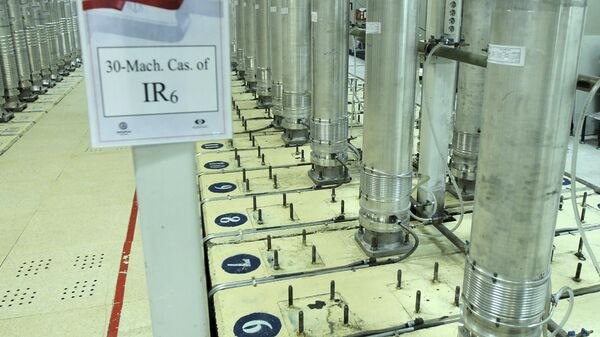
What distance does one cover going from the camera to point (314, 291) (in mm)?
2807

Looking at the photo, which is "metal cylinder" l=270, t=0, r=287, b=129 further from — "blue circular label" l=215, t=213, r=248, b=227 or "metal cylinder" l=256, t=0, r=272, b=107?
"blue circular label" l=215, t=213, r=248, b=227

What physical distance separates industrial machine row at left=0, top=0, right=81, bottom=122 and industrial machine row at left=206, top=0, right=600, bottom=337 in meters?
4.32

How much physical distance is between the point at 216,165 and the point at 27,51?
567 cm

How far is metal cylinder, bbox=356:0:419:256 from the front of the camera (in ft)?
9.31

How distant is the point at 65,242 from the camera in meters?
3.77

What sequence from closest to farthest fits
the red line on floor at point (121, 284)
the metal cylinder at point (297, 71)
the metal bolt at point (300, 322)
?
1. the metal bolt at point (300, 322)
2. the red line on floor at point (121, 284)
3. the metal cylinder at point (297, 71)

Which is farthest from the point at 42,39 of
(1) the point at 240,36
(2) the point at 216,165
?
(2) the point at 216,165

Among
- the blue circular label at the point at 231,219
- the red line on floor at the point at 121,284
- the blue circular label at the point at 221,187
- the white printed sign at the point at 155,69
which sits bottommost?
the red line on floor at the point at 121,284

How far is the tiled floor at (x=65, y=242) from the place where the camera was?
2900 millimetres

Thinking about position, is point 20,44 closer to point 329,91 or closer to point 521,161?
point 329,91

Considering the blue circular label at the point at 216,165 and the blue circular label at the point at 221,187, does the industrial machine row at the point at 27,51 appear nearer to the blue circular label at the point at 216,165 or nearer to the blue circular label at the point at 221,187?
the blue circular label at the point at 216,165

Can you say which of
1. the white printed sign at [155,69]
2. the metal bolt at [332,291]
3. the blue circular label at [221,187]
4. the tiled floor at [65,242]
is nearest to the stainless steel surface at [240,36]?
the tiled floor at [65,242]

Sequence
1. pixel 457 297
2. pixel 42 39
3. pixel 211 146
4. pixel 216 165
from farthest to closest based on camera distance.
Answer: pixel 42 39, pixel 211 146, pixel 216 165, pixel 457 297

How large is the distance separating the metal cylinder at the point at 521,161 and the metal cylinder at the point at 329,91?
242cm
